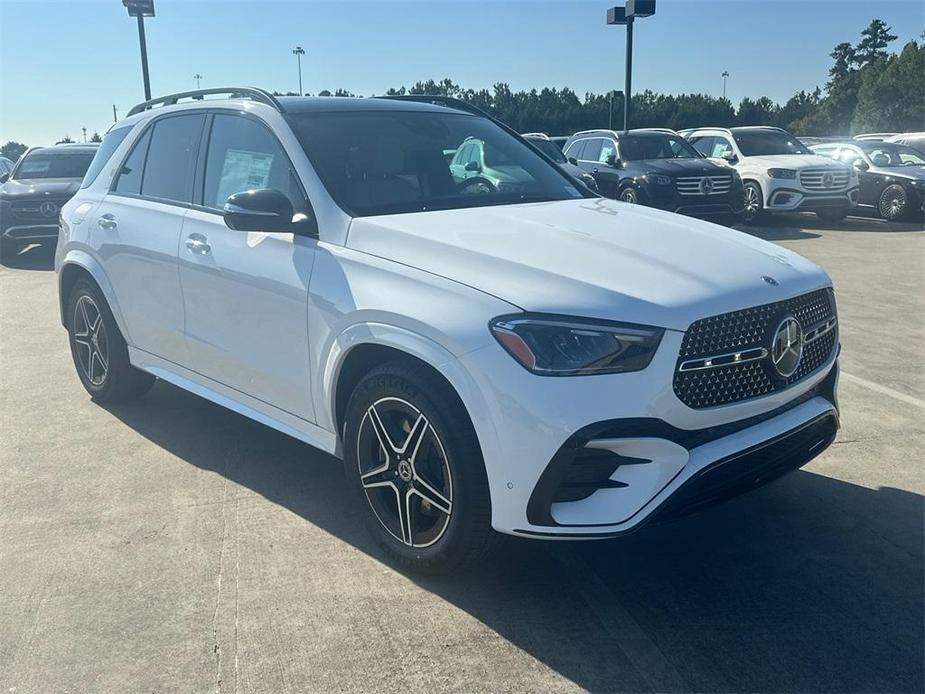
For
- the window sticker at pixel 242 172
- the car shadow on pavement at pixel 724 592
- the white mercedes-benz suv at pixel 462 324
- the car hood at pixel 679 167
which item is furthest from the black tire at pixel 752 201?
the window sticker at pixel 242 172

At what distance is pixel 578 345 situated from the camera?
9.79 ft

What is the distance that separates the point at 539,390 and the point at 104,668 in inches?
67.9

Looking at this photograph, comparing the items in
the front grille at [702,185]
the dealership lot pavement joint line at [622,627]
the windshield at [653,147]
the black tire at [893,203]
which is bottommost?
the dealership lot pavement joint line at [622,627]

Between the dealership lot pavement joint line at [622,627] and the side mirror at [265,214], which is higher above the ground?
the side mirror at [265,214]

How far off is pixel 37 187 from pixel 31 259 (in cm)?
123

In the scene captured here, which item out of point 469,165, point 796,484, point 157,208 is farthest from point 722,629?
point 157,208

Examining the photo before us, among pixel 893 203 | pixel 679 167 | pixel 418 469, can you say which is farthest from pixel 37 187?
pixel 893 203

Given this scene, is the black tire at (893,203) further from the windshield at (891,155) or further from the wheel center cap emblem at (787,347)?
the wheel center cap emblem at (787,347)

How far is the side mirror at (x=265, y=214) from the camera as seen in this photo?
3811 millimetres

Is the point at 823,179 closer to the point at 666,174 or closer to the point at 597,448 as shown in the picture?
the point at 666,174

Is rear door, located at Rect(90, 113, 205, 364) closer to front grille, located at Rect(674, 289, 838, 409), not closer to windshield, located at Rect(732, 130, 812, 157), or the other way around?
front grille, located at Rect(674, 289, 838, 409)

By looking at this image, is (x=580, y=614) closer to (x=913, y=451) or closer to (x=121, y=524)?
(x=121, y=524)

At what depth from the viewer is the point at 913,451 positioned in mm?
4758

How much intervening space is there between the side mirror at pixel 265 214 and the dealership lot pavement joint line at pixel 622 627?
1.76m
